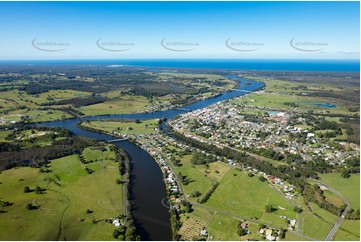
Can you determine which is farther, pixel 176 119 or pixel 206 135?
pixel 176 119

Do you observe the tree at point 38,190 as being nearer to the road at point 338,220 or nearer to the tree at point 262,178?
the tree at point 262,178

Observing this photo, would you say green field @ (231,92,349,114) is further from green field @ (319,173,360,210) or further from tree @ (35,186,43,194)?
tree @ (35,186,43,194)

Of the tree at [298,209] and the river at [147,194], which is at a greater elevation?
the tree at [298,209]

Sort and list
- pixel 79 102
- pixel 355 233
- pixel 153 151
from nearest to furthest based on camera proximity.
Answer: pixel 355 233, pixel 153 151, pixel 79 102

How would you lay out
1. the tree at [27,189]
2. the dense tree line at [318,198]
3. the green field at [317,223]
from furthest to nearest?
the tree at [27,189] → the dense tree line at [318,198] → the green field at [317,223]

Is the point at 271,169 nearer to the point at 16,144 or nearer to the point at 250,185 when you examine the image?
the point at 250,185

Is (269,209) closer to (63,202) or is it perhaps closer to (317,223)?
(317,223)

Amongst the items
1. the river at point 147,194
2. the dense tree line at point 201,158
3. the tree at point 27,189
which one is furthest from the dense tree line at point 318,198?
the tree at point 27,189

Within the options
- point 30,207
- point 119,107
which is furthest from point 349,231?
point 119,107

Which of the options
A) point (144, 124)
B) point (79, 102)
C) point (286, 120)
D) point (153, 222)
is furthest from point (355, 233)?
point (79, 102)
